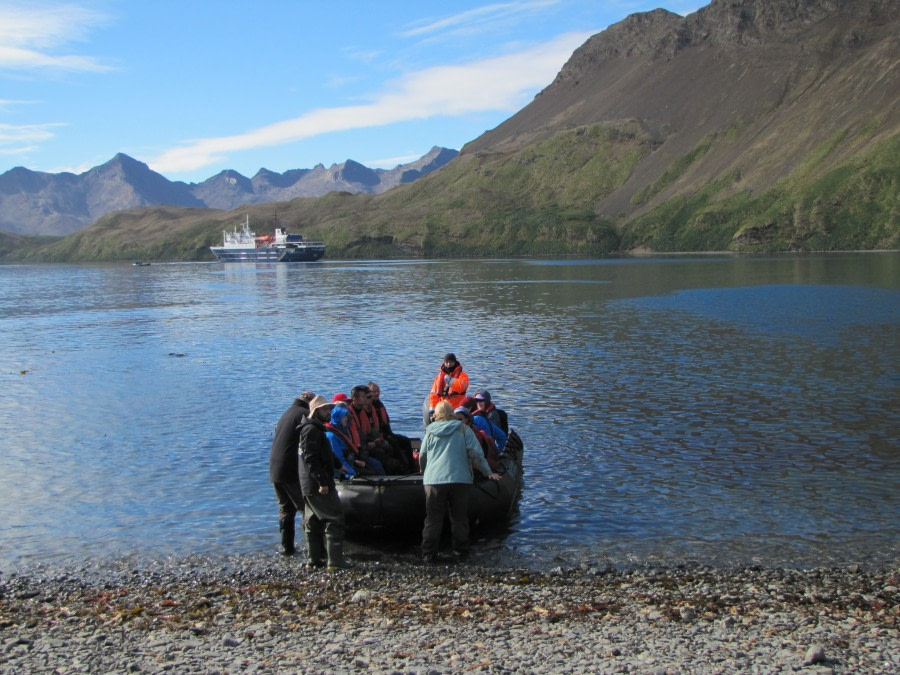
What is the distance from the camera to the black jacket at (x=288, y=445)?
1600 centimetres

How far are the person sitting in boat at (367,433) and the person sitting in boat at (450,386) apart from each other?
11.7 ft

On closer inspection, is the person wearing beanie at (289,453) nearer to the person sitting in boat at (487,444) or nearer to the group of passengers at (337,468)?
the group of passengers at (337,468)

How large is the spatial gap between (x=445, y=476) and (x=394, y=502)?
1.53 m

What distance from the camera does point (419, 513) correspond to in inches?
687

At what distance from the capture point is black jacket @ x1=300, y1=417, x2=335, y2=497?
15.5 metres

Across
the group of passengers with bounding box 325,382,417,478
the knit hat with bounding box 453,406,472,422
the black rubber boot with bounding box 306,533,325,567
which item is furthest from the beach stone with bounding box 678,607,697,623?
the group of passengers with bounding box 325,382,417,478

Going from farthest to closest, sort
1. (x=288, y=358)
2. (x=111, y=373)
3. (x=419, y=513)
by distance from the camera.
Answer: (x=288, y=358) < (x=111, y=373) < (x=419, y=513)

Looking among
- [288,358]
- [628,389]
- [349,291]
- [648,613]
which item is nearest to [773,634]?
[648,613]

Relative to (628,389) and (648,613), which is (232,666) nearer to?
(648,613)

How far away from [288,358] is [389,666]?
3562 cm

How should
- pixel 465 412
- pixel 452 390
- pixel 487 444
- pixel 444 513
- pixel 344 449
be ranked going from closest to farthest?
1. pixel 444 513
2. pixel 344 449
3. pixel 465 412
4. pixel 487 444
5. pixel 452 390

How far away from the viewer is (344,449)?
18203mm

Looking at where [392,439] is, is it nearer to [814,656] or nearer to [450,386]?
[450,386]

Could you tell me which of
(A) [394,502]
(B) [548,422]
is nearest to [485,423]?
(A) [394,502]
